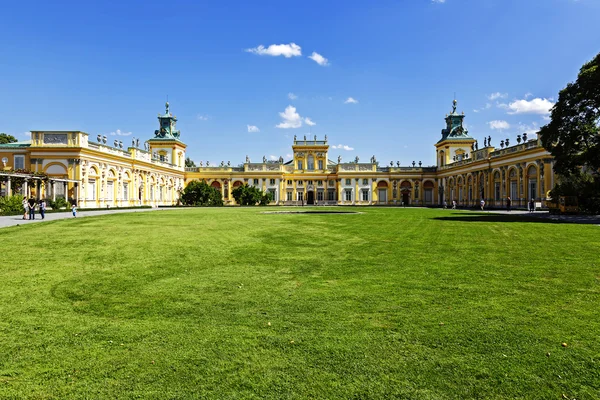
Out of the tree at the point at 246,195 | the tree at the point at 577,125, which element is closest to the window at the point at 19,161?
the tree at the point at 246,195

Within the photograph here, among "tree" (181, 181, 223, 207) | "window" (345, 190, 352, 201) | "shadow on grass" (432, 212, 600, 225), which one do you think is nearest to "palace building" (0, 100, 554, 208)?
"window" (345, 190, 352, 201)

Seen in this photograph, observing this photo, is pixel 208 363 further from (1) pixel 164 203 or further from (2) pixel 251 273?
(1) pixel 164 203

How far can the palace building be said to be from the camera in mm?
38344

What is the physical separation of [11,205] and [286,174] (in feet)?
161

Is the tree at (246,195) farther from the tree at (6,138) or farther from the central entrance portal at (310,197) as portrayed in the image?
the tree at (6,138)

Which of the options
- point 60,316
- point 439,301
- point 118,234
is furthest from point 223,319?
point 118,234

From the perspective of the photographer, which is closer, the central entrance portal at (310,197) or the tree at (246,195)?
the tree at (246,195)

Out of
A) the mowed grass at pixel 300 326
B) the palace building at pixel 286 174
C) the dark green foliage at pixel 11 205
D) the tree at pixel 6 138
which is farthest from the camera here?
the tree at pixel 6 138

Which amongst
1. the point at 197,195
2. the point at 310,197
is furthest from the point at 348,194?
the point at 197,195

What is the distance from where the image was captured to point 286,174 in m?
73.1

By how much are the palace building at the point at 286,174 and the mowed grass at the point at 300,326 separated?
2940 cm

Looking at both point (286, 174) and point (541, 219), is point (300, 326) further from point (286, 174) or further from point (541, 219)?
point (286, 174)

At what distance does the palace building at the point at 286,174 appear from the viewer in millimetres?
38344

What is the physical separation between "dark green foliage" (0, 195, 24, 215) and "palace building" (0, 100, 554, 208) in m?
2.02
